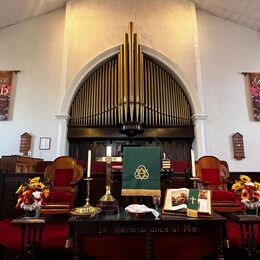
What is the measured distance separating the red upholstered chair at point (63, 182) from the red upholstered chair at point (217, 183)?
194 centimetres

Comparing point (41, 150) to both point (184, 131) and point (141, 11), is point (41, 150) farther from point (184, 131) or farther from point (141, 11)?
point (141, 11)

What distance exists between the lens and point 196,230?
166 cm

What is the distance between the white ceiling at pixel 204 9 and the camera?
5.57m

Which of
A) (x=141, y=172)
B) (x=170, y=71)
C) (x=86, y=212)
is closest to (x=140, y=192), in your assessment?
(x=141, y=172)

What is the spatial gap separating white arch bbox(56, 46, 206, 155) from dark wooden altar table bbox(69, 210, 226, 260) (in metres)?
3.74

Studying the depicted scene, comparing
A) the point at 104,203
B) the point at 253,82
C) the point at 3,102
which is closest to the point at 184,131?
the point at 253,82

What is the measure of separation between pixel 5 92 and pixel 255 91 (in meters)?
6.62

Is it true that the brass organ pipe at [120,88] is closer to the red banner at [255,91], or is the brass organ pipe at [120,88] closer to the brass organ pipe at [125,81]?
the brass organ pipe at [125,81]

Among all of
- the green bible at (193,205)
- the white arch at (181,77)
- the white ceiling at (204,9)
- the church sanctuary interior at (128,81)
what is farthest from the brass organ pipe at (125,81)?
the green bible at (193,205)

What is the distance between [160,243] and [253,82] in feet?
18.4

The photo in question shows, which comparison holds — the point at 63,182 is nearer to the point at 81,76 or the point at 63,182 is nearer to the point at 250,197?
the point at 250,197

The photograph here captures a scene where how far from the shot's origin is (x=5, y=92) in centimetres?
568

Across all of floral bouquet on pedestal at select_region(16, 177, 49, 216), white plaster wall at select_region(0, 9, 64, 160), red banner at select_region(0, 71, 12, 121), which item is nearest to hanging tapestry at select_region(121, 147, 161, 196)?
floral bouquet on pedestal at select_region(16, 177, 49, 216)

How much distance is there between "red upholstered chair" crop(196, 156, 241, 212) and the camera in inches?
114
